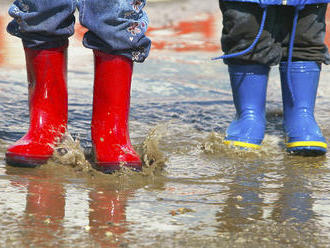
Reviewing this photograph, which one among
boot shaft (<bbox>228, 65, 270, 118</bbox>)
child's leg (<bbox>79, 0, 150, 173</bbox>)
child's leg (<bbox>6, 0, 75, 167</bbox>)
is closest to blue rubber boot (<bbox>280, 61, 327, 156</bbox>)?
boot shaft (<bbox>228, 65, 270, 118</bbox>)

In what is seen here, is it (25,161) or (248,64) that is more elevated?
(248,64)

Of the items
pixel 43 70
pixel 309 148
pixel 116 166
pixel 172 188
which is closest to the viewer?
pixel 172 188

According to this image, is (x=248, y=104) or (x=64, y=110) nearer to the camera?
(x=64, y=110)

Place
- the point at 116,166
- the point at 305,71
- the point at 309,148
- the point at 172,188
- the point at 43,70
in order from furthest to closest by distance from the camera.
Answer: the point at 305,71 < the point at 309,148 < the point at 43,70 < the point at 116,166 < the point at 172,188

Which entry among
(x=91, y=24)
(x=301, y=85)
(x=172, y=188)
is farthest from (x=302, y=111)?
(x=91, y=24)

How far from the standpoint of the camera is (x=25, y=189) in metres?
2.11

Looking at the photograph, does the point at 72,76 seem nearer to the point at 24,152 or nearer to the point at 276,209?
the point at 24,152

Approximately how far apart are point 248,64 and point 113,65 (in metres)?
0.68

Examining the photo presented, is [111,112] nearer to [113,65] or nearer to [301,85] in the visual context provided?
[113,65]

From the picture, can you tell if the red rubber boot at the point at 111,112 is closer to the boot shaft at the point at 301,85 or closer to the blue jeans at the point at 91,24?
the blue jeans at the point at 91,24

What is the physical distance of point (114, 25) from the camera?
2.26 metres

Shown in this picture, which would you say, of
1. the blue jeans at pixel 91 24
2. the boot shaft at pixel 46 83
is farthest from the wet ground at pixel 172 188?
the blue jeans at pixel 91 24

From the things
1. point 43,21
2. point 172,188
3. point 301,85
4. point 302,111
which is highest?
point 43,21

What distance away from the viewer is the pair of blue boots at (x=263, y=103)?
2.76 m
